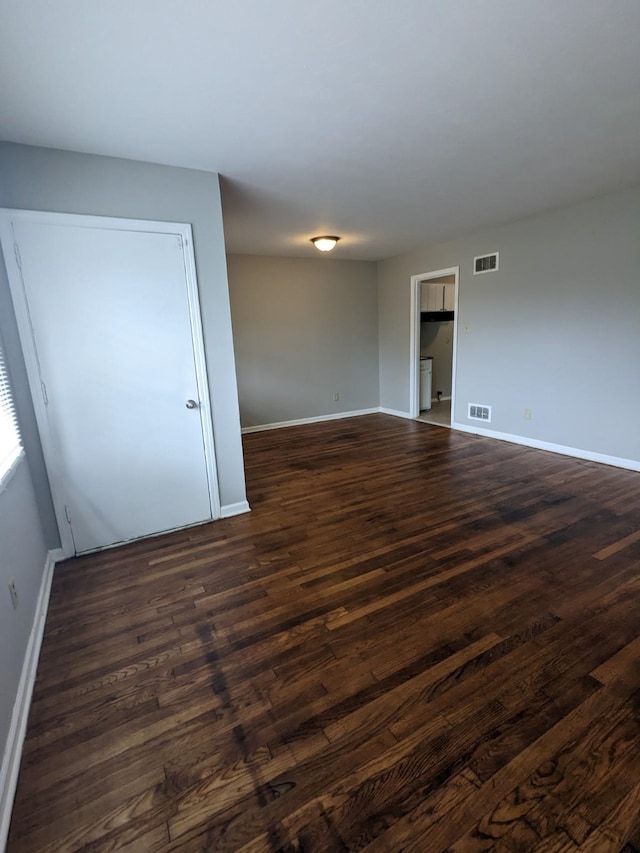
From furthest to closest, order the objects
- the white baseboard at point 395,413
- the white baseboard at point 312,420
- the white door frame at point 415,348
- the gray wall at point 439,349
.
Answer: the gray wall at point 439,349, the white baseboard at point 395,413, the white baseboard at point 312,420, the white door frame at point 415,348

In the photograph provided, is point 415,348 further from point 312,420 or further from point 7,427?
point 7,427

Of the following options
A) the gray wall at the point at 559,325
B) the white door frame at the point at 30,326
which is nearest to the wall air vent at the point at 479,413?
the gray wall at the point at 559,325

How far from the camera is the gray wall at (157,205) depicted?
90.3 inches

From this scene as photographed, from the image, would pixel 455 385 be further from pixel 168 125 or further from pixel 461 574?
pixel 168 125

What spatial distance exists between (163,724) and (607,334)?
4.61m

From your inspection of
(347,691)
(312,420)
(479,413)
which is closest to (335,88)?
(347,691)

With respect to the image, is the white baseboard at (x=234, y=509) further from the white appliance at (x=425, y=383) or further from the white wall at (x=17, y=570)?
the white appliance at (x=425, y=383)

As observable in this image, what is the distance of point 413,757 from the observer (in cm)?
129

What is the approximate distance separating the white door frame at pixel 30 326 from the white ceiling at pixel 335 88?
1.31 feet

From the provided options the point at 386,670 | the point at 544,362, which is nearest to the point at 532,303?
the point at 544,362

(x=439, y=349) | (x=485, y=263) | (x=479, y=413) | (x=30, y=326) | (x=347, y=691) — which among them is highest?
(x=485, y=263)

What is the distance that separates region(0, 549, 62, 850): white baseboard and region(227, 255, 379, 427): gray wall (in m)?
4.19

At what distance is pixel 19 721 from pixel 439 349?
304 inches

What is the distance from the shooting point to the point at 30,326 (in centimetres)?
237
